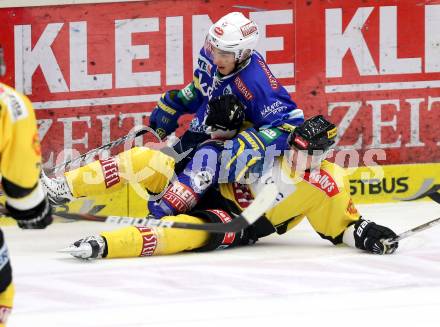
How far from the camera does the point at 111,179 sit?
594cm

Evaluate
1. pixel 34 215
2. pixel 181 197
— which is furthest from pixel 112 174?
pixel 34 215

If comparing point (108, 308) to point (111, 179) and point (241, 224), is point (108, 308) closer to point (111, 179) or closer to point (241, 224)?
point (241, 224)

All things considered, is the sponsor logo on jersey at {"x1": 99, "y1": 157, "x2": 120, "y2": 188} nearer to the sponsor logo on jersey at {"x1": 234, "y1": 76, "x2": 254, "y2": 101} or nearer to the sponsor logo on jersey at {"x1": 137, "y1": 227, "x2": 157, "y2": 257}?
the sponsor logo on jersey at {"x1": 137, "y1": 227, "x2": 157, "y2": 257}

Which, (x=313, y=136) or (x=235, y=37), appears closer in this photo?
(x=313, y=136)

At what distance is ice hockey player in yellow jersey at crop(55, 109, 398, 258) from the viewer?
5504mm

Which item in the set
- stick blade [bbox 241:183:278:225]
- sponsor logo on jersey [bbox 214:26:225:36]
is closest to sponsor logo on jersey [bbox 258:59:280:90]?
sponsor logo on jersey [bbox 214:26:225:36]

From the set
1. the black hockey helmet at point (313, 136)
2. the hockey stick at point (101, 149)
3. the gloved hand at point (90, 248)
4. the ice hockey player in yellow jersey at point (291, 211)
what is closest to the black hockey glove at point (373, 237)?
the ice hockey player in yellow jersey at point (291, 211)

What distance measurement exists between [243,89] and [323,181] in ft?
1.96

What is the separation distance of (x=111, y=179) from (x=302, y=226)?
116 centimetres

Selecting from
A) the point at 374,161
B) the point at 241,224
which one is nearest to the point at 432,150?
the point at 374,161

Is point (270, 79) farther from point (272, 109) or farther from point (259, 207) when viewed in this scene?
point (259, 207)

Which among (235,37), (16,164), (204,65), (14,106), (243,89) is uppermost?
(235,37)

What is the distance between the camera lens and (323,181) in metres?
5.70

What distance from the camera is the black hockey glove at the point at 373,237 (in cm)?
558
